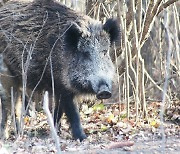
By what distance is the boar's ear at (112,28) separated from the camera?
308 inches

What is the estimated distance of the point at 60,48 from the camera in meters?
7.70

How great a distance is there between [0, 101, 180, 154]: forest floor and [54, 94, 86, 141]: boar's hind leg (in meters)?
0.12

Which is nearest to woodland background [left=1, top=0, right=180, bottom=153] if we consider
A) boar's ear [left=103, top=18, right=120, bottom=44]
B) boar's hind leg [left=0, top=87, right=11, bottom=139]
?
boar's ear [left=103, top=18, right=120, bottom=44]

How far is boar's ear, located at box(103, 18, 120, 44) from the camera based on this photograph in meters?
7.82

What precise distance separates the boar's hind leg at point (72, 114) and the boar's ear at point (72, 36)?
0.70m

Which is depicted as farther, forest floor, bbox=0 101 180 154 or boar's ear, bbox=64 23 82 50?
boar's ear, bbox=64 23 82 50

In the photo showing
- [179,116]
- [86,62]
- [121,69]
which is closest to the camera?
[86,62]

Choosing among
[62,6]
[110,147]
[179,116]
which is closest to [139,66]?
[179,116]

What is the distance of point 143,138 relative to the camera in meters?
6.58

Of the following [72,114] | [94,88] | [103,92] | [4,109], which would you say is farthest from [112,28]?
[4,109]

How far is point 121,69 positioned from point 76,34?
81.8 inches

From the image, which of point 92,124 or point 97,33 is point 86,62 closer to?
point 97,33

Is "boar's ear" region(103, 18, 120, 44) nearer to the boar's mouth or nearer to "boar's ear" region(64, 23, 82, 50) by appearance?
"boar's ear" region(64, 23, 82, 50)

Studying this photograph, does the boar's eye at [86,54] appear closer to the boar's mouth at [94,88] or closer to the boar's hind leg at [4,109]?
the boar's mouth at [94,88]
